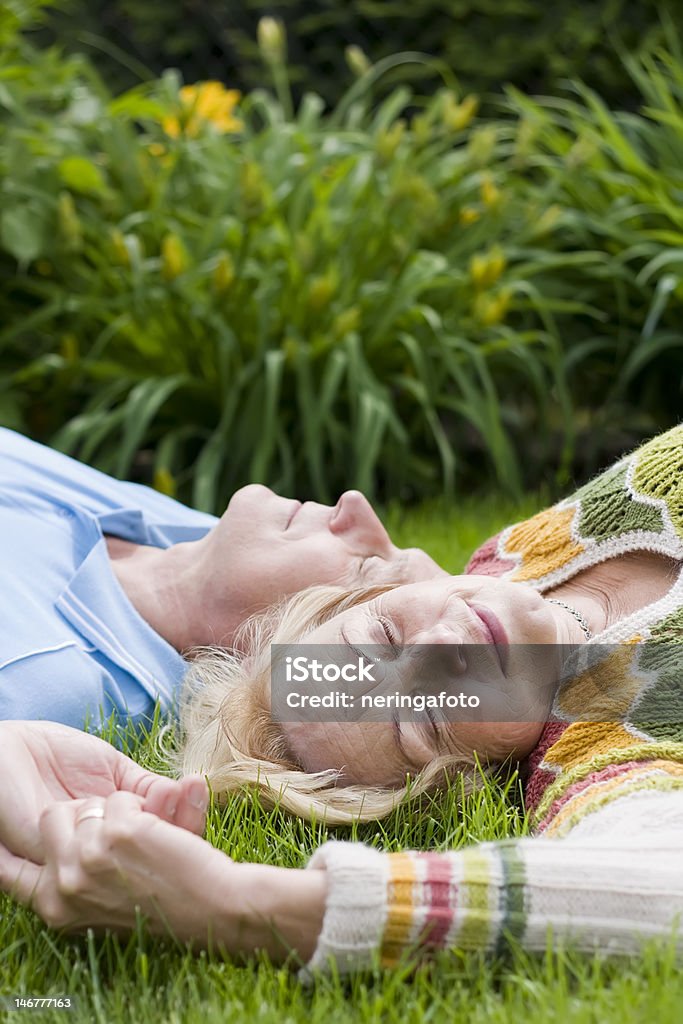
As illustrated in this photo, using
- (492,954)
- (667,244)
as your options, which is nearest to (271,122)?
(667,244)

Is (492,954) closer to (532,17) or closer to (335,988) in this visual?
(335,988)

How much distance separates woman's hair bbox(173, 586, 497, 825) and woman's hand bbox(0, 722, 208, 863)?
10.0 inches

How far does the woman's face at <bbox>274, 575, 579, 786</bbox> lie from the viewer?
Answer: 161 centimetres

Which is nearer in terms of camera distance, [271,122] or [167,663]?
[167,663]

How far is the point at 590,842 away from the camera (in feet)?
4.27

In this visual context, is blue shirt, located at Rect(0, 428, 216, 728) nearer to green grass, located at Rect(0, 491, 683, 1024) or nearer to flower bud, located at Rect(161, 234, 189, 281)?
green grass, located at Rect(0, 491, 683, 1024)

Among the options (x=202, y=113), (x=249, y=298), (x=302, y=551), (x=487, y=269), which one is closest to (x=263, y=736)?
(x=302, y=551)

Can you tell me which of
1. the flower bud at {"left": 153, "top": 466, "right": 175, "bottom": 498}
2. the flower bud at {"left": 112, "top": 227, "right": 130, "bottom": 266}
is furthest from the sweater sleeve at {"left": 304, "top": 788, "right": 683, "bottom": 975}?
the flower bud at {"left": 112, "top": 227, "right": 130, "bottom": 266}

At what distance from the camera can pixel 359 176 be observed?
389cm

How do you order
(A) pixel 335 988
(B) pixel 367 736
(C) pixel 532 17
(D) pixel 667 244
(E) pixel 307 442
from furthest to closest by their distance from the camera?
(C) pixel 532 17 → (D) pixel 667 244 → (E) pixel 307 442 → (B) pixel 367 736 → (A) pixel 335 988

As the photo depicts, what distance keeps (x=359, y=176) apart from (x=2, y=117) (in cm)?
112

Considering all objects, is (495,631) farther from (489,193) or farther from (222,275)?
(489,193)

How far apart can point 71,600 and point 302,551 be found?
0.40 m

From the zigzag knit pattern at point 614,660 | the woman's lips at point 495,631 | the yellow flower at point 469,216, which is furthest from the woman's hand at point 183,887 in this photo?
the yellow flower at point 469,216
